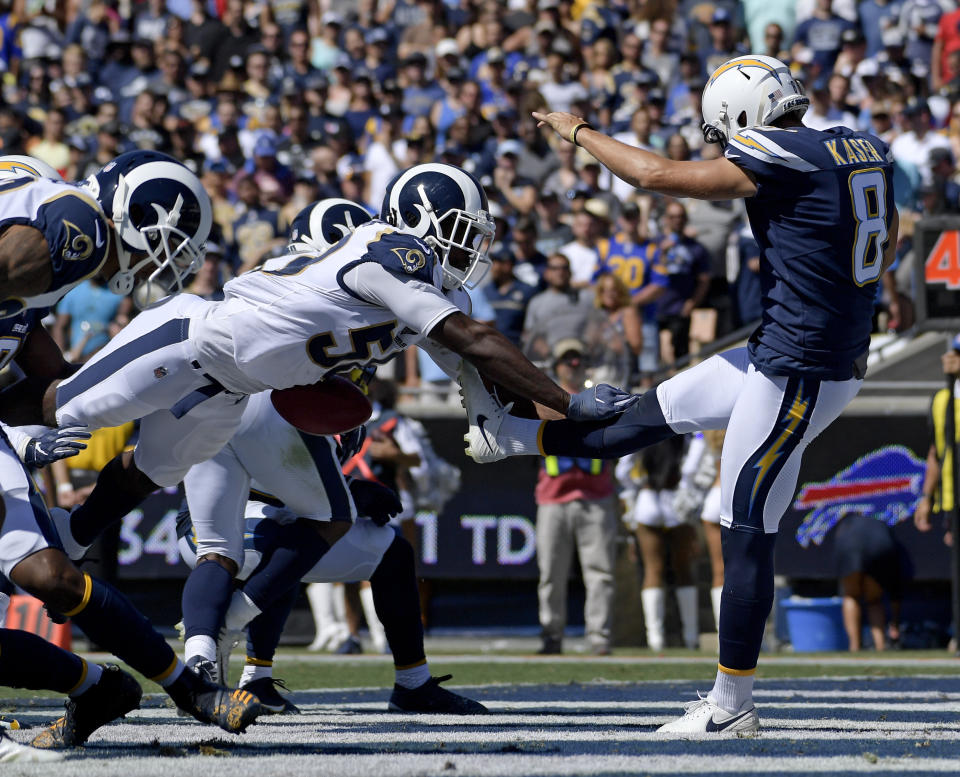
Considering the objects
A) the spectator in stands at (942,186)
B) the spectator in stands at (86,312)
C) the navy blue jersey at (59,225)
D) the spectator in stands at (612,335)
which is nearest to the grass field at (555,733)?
A: the navy blue jersey at (59,225)

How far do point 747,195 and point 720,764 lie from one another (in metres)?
1.77

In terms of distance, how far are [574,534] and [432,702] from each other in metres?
4.41

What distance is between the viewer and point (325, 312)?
15.5ft

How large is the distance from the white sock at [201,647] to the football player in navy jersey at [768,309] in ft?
4.97

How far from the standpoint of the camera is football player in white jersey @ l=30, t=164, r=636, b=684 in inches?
183

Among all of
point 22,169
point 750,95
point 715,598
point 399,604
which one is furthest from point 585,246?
point 22,169

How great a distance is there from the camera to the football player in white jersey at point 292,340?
4.66m

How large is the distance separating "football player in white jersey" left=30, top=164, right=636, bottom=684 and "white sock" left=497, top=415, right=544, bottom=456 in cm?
19

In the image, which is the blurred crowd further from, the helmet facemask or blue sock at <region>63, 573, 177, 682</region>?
blue sock at <region>63, 573, 177, 682</region>

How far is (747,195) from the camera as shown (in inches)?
185

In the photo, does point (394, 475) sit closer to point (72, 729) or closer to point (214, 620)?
point (214, 620)

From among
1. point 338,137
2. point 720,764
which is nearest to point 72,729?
point 720,764

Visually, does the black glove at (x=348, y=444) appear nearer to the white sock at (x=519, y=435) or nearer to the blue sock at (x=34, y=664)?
the white sock at (x=519, y=435)

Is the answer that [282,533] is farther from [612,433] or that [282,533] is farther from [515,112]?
[515,112]
